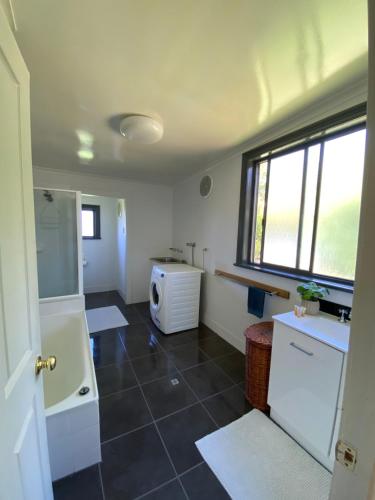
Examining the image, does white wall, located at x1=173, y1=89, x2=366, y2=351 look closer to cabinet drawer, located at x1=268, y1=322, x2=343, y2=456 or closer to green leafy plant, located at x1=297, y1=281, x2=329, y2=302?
green leafy plant, located at x1=297, y1=281, x2=329, y2=302

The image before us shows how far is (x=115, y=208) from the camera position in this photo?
15.4ft

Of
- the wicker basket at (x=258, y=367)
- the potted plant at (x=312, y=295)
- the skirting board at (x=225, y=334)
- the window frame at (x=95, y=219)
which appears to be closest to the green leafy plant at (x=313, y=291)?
the potted plant at (x=312, y=295)

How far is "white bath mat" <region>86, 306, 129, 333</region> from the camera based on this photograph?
10.2 ft

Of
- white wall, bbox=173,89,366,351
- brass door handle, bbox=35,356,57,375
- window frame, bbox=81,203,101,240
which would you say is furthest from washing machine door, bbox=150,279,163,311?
window frame, bbox=81,203,101,240

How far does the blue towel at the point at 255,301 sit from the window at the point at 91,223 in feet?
12.0

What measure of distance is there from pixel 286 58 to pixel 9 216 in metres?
1.54

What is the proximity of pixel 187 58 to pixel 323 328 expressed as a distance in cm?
182

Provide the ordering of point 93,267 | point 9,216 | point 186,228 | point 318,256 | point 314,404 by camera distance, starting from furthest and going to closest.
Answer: point 93,267 < point 186,228 < point 318,256 < point 314,404 < point 9,216

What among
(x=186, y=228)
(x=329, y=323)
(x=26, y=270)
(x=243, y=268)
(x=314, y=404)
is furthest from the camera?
(x=186, y=228)

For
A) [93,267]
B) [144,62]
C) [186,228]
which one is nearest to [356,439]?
[144,62]

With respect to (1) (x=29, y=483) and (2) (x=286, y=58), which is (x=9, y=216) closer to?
(1) (x=29, y=483)

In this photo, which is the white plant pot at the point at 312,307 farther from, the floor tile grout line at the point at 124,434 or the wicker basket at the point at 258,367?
the floor tile grout line at the point at 124,434

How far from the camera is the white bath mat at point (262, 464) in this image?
3.92 ft

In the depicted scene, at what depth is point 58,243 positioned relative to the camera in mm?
2459
